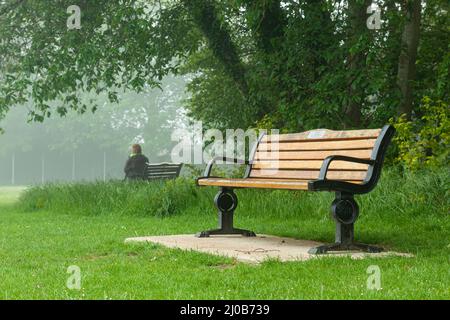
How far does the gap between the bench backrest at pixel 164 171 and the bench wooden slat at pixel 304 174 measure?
7160 mm

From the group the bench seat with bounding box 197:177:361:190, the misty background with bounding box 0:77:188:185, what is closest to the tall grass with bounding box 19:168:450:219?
the bench seat with bounding box 197:177:361:190

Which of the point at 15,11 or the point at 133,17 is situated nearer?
the point at 133,17

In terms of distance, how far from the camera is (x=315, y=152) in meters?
7.81

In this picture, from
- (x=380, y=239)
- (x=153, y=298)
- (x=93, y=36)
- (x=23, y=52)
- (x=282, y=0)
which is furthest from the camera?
(x=23, y=52)

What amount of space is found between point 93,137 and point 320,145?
56.7 metres

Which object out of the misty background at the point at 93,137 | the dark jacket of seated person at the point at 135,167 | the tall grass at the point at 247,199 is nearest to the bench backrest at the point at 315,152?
the tall grass at the point at 247,199

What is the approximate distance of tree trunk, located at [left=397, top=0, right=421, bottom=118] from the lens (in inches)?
487

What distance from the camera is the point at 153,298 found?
464 cm

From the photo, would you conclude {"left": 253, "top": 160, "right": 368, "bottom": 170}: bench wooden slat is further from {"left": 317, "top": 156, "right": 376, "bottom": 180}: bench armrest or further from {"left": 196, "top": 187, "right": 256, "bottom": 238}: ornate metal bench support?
{"left": 196, "top": 187, "right": 256, "bottom": 238}: ornate metal bench support

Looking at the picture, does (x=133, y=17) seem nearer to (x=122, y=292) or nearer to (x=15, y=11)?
(x=15, y=11)

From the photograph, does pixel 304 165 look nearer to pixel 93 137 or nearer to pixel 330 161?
pixel 330 161

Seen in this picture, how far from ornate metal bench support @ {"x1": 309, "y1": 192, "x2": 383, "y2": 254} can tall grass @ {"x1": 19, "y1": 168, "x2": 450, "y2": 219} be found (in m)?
2.74
